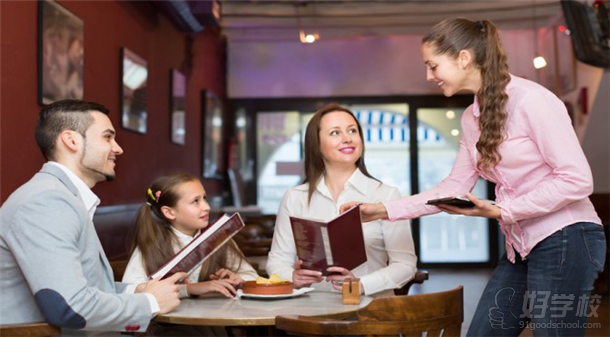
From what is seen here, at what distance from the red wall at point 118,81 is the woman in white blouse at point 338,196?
144 cm

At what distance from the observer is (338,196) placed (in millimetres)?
3209

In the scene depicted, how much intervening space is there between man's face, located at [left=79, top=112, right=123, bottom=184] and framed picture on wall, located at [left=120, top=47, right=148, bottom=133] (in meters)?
3.10

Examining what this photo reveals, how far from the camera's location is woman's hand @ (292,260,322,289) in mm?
2756

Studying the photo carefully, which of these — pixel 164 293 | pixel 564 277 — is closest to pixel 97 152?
pixel 164 293

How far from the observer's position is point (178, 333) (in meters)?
2.80

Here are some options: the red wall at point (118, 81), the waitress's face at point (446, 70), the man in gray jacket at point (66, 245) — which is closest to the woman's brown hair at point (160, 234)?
the man in gray jacket at point (66, 245)

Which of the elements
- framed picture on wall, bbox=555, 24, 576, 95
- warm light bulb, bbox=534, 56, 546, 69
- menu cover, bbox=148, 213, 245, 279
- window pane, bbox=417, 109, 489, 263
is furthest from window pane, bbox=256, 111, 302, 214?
menu cover, bbox=148, 213, 245, 279

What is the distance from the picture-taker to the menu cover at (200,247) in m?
2.36

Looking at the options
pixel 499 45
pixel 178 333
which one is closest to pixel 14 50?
pixel 178 333

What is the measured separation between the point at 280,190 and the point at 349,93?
5.41 feet

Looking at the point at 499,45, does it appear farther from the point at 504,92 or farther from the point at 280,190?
the point at 280,190

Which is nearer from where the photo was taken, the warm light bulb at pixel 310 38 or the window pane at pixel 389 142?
the warm light bulb at pixel 310 38

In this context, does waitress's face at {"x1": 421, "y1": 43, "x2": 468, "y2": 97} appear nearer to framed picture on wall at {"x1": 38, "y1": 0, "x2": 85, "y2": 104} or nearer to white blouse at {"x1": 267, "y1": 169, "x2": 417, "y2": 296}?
white blouse at {"x1": 267, "y1": 169, "x2": 417, "y2": 296}

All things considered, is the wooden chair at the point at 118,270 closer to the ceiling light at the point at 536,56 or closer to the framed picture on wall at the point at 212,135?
the framed picture on wall at the point at 212,135
